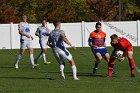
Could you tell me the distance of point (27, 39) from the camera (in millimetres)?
24062

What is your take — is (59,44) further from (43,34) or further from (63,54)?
(43,34)

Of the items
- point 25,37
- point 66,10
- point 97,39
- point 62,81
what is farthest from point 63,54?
point 66,10

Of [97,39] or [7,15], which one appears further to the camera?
[7,15]

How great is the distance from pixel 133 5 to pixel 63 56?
43.8m

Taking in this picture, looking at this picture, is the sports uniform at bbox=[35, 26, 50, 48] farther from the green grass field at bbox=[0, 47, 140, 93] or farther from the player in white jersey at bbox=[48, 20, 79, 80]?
the player in white jersey at bbox=[48, 20, 79, 80]

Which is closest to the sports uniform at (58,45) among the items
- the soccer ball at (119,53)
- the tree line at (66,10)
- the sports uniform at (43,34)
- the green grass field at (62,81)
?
the green grass field at (62,81)

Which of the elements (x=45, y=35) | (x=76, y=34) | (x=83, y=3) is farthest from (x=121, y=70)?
(x=83, y=3)

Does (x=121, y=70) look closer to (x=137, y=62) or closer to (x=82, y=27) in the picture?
(x=137, y=62)

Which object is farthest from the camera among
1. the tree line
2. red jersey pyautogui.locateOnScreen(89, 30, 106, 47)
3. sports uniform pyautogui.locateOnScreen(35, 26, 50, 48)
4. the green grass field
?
the tree line

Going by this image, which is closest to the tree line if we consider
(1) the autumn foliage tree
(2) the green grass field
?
(1) the autumn foliage tree

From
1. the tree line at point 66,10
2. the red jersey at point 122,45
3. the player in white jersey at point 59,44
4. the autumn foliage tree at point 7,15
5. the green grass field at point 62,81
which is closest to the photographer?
the green grass field at point 62,81

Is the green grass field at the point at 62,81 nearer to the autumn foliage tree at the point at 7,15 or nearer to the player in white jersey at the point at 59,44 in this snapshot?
the player in white jersey at the point at 59,44

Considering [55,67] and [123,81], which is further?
[55,67]

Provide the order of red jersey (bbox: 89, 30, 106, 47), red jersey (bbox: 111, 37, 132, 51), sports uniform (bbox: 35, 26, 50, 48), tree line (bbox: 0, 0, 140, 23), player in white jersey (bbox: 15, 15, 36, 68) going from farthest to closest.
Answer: tree line (bbox: 0, 0, 140, 23) < sports uniform (bbox: 35, 26, 50, 48) < player in white jersey (bbox: 15, 15, 36, 68) < red jersey (bbox: 89, 30, 106, 47) < red jersey (bbox: 111, 37, 132, 51)
